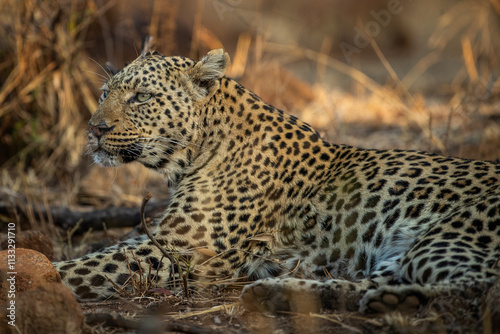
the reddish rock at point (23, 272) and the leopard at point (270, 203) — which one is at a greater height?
Answer: the leopard at point (270, 203)

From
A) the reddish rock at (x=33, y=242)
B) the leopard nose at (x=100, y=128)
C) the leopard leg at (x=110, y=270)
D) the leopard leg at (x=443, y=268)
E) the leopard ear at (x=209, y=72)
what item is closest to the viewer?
the leopard leg at (x=443, y=268)

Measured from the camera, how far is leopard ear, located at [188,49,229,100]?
18.5ft

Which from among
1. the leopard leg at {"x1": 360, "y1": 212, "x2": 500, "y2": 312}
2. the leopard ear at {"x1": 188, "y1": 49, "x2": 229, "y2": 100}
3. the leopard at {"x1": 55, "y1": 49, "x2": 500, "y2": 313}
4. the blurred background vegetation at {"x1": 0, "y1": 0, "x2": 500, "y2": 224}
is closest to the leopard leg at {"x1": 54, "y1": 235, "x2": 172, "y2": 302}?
the leopard at {"x1": 55, "y1": 49, "x2": 500, "y2": 313}

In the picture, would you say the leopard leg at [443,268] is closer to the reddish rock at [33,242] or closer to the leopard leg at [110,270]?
the leopard leg at [110,270]

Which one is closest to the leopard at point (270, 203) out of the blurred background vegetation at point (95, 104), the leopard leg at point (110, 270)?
the leopard leg at point (110, 270)

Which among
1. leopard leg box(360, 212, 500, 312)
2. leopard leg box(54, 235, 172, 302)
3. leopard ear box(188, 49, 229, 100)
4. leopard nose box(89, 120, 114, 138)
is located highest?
leopard ear box(188, 49, 229, 100)

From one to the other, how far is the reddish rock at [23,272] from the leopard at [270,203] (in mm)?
479

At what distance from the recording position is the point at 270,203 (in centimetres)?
547

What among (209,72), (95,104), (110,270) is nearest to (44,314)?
(110,270)

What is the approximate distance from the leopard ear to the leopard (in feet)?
0.03

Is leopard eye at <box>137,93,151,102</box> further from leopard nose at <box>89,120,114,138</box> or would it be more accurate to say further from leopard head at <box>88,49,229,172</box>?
leopard nose at <box>89,120,114,138</box>

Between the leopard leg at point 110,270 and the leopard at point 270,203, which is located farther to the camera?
the leopard leg at point 110,270

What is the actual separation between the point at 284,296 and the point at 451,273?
43.5 inches

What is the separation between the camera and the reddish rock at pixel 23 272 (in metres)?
4.32
